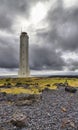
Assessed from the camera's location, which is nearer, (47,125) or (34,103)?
(47,125)

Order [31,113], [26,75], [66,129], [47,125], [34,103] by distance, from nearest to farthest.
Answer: [66,129]
[47,125]
[31,113]
[34,103]
[26,75]

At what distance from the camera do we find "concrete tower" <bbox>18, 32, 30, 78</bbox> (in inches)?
5950

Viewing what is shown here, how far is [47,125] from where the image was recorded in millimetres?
16781

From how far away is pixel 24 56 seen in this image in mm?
157125

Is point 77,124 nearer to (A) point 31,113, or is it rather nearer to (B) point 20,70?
(A) point 31,113

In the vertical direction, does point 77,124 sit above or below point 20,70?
below

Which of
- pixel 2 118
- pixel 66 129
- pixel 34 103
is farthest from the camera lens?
pixel 34 103

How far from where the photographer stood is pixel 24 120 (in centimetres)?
1680

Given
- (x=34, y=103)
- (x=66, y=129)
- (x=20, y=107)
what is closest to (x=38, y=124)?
(x=66, y=129)

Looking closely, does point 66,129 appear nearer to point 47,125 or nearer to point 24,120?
point 47,125

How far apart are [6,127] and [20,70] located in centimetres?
13660

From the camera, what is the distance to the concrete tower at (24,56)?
151125 mm

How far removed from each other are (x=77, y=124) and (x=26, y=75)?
441 ft

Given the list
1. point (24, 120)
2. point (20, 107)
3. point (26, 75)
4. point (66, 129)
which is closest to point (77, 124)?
point (66, 129)
